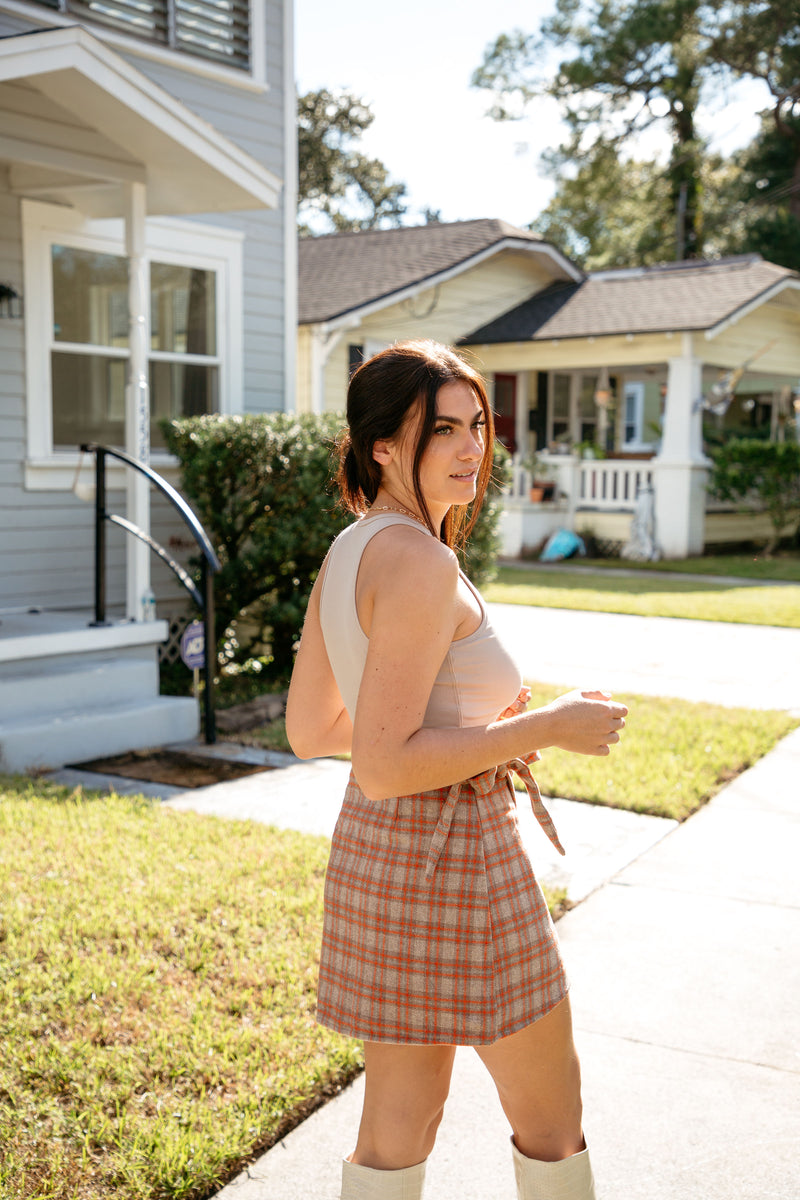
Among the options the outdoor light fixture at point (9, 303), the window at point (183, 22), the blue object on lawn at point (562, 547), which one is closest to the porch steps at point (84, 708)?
the outdoor light fixture at point (9, 303)

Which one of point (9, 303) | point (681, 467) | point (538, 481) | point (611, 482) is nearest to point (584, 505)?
point (611, 482)

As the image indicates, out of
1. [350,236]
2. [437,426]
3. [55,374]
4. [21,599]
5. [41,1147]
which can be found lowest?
[41,1147]

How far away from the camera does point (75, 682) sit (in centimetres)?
664

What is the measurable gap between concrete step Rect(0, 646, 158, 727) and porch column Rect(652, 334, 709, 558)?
1189 centimetres

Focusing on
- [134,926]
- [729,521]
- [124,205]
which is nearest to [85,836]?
[134,926]

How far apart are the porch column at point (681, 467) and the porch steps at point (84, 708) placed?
39.1 feet

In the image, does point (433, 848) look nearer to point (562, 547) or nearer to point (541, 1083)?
point (541, 1083)

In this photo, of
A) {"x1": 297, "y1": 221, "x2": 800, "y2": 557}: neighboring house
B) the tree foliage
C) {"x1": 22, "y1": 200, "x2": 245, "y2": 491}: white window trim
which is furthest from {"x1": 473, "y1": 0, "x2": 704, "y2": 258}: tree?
{"x1": 22, "y1": 200, "x2": 245, "y2": 491}: white window trim

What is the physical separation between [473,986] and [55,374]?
23.8 feet

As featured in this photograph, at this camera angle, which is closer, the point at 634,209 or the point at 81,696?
the point at 81,696

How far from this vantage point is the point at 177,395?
928 centimetres

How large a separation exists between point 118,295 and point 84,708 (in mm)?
3521

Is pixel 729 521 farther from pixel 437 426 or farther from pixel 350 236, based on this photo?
pixel 437 426

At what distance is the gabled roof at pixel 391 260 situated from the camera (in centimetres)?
1712
